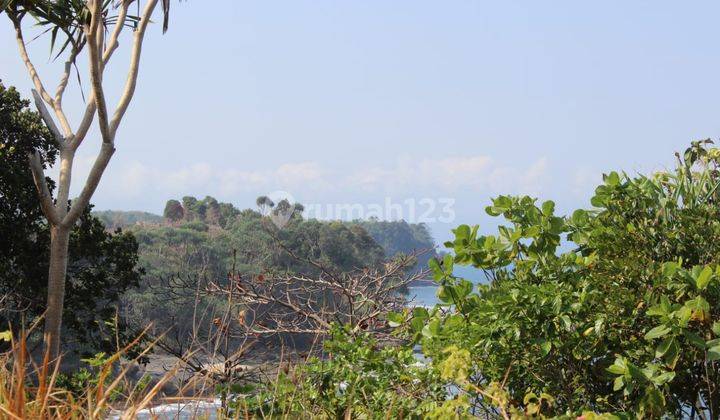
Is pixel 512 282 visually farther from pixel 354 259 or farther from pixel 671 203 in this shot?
pixel 354 259

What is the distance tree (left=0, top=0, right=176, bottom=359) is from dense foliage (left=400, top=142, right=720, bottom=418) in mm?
6158

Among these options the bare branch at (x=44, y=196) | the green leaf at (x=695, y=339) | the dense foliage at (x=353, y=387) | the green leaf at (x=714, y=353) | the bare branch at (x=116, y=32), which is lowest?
the dense foliage at (x=353, y=387)

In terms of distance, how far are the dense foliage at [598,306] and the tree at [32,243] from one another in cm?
972

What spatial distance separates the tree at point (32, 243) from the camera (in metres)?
12.7

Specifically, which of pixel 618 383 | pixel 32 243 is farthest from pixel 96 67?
pixel 618 383

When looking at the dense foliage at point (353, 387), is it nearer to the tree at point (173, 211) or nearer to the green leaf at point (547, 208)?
the green leaf at point (547, 208)

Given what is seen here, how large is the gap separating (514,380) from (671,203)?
1108 mm

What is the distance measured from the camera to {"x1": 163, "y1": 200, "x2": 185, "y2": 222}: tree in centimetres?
6383

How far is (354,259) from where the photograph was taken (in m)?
46.8

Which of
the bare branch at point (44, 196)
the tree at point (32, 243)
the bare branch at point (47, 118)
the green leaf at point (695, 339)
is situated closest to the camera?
the green leaf at point (695, 339)

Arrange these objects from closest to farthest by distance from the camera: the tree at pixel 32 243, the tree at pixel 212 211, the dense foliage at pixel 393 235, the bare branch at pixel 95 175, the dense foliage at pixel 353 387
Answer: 1. the dense foliage at pixel 353 387
2. the bare branch at pixel 95 175
3. the tree at pixel 32 243
4. the tree at pixel 212 211
5. the dense foliage at pixel 393 235

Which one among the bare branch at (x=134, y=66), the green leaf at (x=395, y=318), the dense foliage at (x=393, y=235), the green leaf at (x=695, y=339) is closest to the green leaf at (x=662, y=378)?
the green leaf at (x=695, y=339)

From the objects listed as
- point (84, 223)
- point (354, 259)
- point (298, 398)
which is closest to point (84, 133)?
point (84, 223)

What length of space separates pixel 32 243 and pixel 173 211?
5207 centimetres
